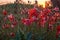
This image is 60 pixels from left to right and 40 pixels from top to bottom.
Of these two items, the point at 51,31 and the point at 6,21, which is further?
the point at 6,21

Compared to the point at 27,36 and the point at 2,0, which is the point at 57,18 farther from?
the point at 2,0

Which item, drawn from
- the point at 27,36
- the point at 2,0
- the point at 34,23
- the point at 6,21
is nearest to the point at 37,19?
the point at 34,23

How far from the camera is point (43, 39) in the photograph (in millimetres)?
3564

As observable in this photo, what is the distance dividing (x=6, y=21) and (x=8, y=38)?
73cm

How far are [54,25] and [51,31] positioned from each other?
189mm

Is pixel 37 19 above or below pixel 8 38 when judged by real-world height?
above

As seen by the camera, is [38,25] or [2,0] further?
[2,0]

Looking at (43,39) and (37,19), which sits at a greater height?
(37,19)

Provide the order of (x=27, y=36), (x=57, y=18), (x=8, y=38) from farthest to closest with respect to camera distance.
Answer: (x=57, y=18) → (x=8, y=38) → (x=27, y=36)

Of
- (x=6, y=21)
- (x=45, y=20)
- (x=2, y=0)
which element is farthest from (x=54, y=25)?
(x=2, y=0)

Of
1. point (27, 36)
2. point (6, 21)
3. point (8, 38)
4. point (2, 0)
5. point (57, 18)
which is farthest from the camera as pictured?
point (2, 0)

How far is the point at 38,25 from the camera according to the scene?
3764mm

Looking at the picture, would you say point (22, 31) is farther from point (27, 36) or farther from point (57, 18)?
point (57, 18)

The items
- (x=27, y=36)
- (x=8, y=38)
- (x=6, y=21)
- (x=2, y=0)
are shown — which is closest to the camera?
(x=27, y=36)
